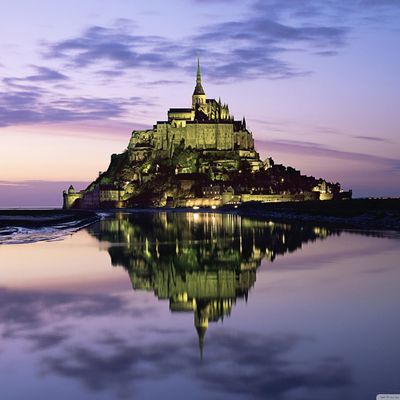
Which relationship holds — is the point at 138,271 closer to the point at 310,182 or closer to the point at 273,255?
the point at 273,255

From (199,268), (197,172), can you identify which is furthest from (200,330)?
(197,172)

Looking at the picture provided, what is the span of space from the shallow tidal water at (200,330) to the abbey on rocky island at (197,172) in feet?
384

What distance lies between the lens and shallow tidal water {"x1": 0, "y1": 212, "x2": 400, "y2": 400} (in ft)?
23.6

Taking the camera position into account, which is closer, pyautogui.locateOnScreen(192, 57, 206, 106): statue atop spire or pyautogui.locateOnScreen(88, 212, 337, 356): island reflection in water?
pyautogui.locateOnScreen(88, 212, 337, 356): island reflection in water

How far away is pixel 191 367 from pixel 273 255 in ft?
52.9

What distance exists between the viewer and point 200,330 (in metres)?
10.0

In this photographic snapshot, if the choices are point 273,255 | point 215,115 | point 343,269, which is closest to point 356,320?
point 343,269

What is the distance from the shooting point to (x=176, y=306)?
1238cm

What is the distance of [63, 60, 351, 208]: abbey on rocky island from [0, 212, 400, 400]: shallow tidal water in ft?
384

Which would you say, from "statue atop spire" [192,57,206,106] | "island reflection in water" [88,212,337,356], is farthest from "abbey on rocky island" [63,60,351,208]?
"island reflection in water" [88,212,337,356]

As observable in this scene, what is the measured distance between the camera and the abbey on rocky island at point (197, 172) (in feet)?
451

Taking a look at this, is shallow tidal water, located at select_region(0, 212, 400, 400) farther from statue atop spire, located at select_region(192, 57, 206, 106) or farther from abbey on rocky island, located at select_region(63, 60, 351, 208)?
statue atop spire, located at select_region(192, 57, 206, 106)

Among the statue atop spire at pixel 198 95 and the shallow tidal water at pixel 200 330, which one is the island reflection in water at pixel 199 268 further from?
the statue atop spire at pixel 198 95

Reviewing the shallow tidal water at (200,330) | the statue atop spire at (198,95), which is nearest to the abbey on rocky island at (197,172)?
the statue atop spire at (198,95)
